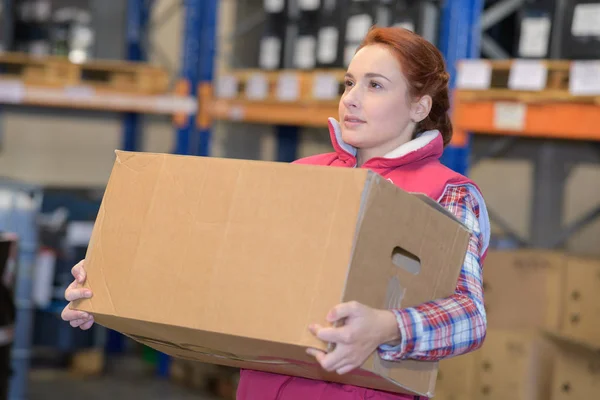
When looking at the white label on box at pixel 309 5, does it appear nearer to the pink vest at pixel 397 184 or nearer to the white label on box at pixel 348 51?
the white label on box at pixel 348 51

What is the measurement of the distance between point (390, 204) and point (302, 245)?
16 cm

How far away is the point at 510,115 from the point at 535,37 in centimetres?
35

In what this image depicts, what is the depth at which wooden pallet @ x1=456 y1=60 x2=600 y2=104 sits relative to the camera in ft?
12.6

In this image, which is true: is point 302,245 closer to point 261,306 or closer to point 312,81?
point 261,306

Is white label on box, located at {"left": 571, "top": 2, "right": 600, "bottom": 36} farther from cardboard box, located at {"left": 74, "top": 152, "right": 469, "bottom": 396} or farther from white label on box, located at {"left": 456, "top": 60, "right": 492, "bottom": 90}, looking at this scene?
cardboard box, located at {"left": 74, "top": 152, "right": 469, "bottom": 396}

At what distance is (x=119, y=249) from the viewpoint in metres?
1.70

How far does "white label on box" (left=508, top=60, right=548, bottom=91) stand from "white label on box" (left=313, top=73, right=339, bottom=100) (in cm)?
110

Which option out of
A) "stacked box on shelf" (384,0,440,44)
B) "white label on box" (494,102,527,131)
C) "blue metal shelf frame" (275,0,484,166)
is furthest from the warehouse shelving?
"white label on box" (494,102,527,131)

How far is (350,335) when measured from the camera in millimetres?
1445

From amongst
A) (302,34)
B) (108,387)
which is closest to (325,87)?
(302,34)

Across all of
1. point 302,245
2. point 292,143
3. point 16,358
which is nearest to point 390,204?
point 302,245

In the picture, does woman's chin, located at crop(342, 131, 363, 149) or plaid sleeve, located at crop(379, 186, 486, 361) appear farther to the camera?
woman's chin, located at crop(342, 131, 363, 149)

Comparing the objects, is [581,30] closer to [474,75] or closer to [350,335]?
[474,75]

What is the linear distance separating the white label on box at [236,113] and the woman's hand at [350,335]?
164 inches
